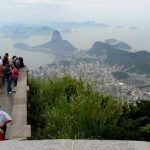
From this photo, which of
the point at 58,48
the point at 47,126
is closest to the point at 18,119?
the point at 47,126

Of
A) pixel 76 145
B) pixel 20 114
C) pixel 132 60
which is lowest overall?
pixel 132 60

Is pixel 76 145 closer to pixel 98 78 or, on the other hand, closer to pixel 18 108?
pixel 18 108

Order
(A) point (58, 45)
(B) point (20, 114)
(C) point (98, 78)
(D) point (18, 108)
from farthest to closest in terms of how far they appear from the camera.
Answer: (A) point (58, 45) → (C) point (98, 78) → (D) point (18, 108) → (B) point (20, 114)

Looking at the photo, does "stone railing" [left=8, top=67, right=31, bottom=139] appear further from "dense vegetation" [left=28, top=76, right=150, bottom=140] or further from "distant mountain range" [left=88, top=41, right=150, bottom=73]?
"distant mountain range" [left=88, top=41, right=150, bottom=73]

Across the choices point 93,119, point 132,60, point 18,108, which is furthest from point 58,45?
point 93,119

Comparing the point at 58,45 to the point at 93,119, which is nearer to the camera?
the point at 93,119

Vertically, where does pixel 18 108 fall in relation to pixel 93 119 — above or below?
below

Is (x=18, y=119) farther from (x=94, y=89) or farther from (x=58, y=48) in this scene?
(x=58, y=48)
